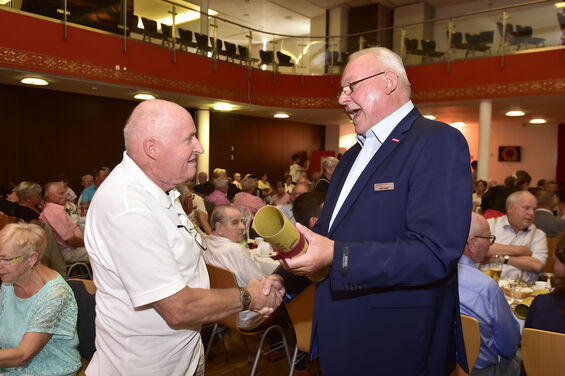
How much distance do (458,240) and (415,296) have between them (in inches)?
8.8

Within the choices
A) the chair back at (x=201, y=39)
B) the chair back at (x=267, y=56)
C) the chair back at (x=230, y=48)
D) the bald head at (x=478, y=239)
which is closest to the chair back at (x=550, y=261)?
the bald head at (x=478, y=239)

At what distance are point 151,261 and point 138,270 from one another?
0.05 m

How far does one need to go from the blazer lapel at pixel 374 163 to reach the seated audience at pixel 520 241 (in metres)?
2.56

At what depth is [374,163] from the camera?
1.28 metres

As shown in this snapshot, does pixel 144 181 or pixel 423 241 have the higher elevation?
pixel 144 181

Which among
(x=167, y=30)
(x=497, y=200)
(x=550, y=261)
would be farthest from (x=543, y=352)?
(x=167, y=30)

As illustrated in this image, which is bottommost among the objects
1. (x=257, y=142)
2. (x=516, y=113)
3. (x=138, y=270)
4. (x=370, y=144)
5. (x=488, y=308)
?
(x=488, y=308)

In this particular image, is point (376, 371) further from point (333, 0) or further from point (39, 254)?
point (333, 0)

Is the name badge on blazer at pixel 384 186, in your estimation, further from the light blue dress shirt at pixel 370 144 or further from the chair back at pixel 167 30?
the chair back at pixel 167 30

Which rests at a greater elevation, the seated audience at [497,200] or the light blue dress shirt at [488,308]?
the seated audience at [497,200]

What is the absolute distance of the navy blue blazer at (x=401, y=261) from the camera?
43.1 inches

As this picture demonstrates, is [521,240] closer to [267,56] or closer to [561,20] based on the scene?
[561,20]

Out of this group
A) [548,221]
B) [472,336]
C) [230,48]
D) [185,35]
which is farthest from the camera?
[230,48]

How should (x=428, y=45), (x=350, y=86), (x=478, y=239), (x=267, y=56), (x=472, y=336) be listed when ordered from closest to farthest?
(x=350, y=86) < (x=472, y=336) < (x=478, y=239) < (x=428, y=45) < (x=267, y=56)
